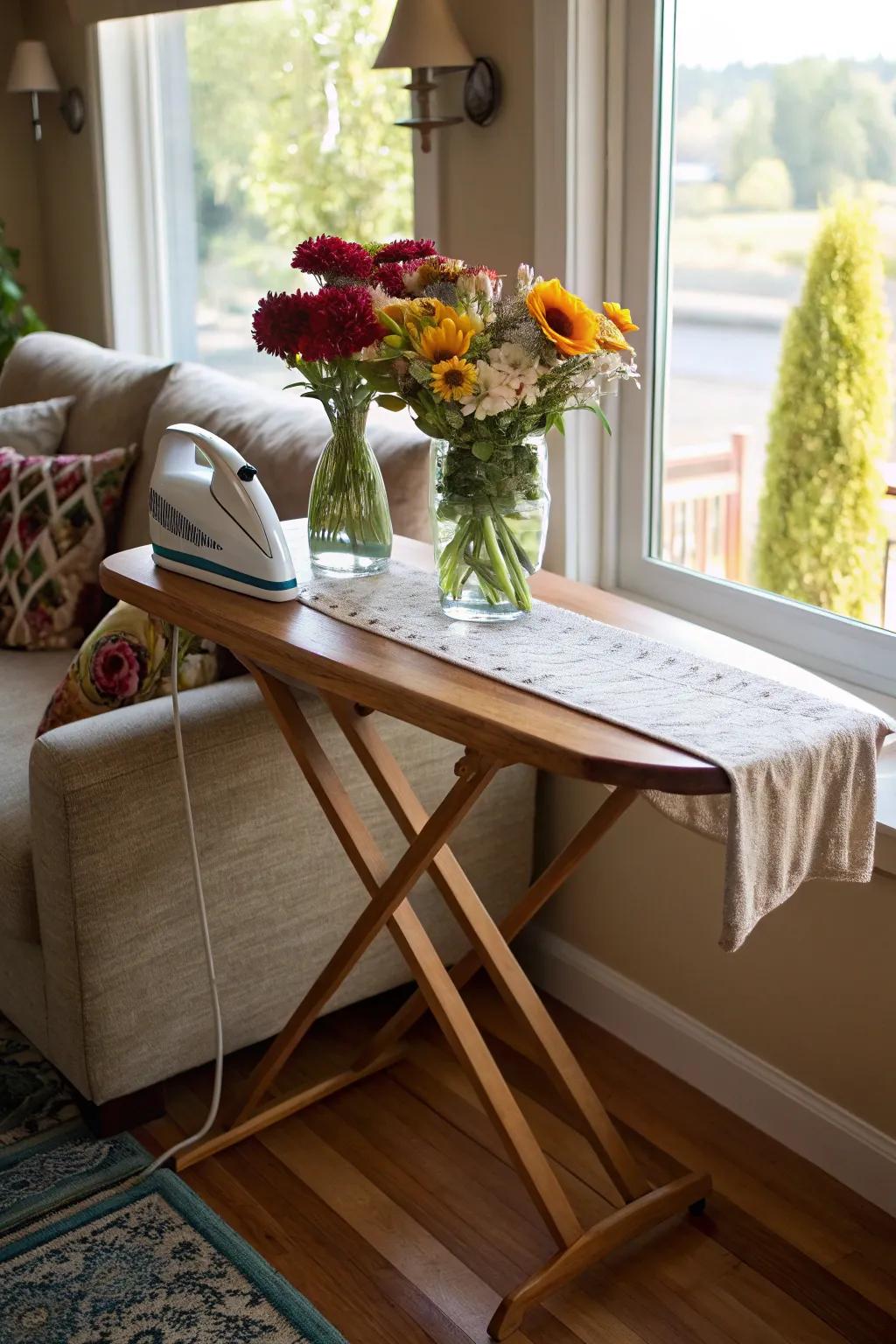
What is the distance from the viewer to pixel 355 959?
6.38ft

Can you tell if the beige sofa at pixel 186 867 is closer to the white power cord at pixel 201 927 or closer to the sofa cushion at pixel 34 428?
the white power cord at pixel 201 927

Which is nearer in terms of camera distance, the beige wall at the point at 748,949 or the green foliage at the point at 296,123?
the beige wall at the point at 748,949

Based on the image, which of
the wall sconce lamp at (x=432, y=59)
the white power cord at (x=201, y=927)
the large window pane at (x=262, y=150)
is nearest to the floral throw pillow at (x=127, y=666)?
the white power cord at (x=201, y=927)

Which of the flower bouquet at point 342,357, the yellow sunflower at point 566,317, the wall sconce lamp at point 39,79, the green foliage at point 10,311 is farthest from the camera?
the green foliage at point 10,311

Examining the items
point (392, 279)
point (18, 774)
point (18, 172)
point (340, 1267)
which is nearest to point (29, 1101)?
point (18, 774)

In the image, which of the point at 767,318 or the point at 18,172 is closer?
the point at 767,318

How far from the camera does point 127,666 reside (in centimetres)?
214

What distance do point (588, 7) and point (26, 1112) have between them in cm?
196

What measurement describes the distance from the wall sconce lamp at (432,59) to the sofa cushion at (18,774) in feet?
3.97

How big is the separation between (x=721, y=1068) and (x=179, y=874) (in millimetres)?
906

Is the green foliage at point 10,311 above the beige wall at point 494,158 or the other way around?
the other way around

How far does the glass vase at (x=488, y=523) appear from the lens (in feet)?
5.48

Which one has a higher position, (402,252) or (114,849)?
(402,252)

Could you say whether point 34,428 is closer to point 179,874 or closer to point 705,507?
point 179,874
